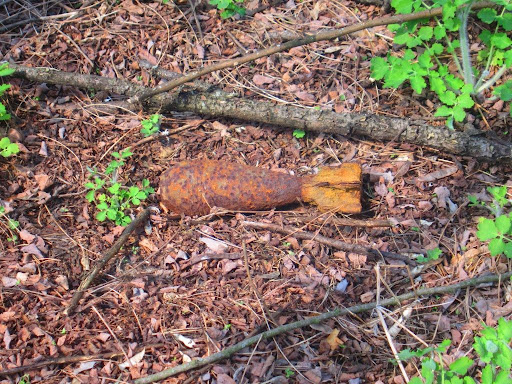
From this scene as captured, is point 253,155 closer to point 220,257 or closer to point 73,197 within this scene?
point 220,257

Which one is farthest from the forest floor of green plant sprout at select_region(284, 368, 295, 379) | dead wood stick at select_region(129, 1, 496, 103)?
dead wood stick at select_region(129, 1, 496, 103)

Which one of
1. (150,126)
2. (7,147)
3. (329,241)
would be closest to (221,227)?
(329,241)

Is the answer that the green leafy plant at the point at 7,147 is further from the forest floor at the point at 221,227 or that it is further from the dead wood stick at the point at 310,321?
the dead wood stick at the point at 310,321

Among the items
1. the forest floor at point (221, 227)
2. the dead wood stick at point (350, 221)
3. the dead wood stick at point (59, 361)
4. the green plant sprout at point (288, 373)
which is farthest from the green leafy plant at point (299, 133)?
the dead wood stick at point (59, 361)

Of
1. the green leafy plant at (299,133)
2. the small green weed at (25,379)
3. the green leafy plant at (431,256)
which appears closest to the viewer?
the small green weed at (25,379)

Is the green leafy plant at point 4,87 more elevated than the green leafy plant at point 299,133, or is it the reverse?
the green leafy plant at point 4,87

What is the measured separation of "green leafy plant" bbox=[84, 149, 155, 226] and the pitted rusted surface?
0.58ft

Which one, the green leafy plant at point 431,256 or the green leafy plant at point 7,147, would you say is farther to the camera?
the green leafy plant at point 7,147

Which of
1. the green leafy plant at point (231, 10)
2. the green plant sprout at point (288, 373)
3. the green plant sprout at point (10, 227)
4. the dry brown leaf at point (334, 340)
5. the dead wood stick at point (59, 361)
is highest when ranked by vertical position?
the green leafy plant at point (231, 10)

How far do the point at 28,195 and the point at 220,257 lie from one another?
1.39m

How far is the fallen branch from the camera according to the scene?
3.32 m

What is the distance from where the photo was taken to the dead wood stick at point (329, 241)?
9.64 ft

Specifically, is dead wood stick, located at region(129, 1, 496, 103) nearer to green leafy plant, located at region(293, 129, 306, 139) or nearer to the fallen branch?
the fallen branch

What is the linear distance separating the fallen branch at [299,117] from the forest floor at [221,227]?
0.11 m
